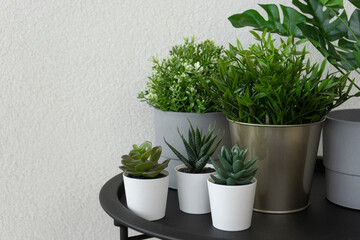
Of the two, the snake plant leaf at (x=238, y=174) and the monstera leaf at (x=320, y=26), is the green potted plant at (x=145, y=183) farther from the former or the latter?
the monstera leaf at (x=320, y=26)

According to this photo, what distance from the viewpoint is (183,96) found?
0.81 m

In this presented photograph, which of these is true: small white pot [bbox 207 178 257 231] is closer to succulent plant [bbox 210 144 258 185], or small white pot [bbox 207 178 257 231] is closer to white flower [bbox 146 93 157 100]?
succulent plant [bbox 210 144 258 185]

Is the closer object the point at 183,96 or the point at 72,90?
the point at 183,96

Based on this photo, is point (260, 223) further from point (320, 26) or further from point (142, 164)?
point (320, 26)

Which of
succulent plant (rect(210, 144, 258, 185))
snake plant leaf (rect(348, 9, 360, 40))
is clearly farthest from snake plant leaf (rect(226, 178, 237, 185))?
snake plant leaf (rect(348, 9, 360, 40))

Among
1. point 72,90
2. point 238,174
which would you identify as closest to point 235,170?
point 238,174

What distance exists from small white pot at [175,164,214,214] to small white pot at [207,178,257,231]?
0.05 m

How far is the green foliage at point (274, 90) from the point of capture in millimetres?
694

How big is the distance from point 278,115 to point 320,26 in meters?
0.22

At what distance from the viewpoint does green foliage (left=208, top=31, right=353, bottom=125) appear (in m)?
0.69

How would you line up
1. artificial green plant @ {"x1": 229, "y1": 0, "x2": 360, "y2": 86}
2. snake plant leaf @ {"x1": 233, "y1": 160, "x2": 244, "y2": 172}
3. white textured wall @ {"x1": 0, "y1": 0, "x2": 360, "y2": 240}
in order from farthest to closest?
1. white textured wall @ {"x1": 0, "y1": 0, "x2": 360, "y2": 240}
2. artificial green plant @ {"x1": 229, "y1": 0, "x2": 360, "y2": 86}
3. snake plant leaf @ {"x1": 233, "y1": 160, "x2": 244, "y2": 172}

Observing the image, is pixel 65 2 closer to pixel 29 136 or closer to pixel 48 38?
pixel 48 38

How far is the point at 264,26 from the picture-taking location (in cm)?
86

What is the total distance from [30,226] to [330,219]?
67cm
